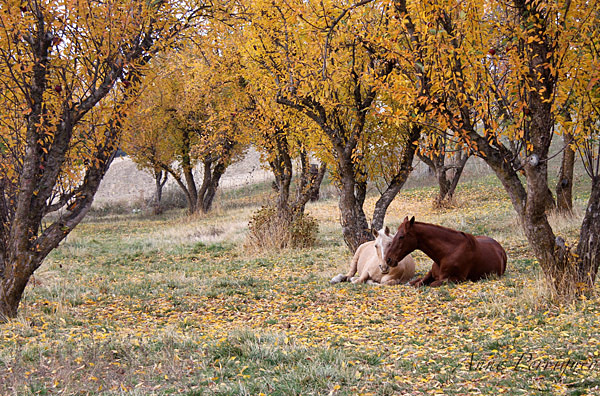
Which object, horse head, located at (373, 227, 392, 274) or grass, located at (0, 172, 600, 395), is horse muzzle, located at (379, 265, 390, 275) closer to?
horse head, located at (373, 227, 392, 274)

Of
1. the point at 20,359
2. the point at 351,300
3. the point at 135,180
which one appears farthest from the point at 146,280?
the point at 135,180

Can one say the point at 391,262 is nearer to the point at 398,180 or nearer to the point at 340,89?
the point at 398,180

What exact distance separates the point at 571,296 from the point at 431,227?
8.60 feet

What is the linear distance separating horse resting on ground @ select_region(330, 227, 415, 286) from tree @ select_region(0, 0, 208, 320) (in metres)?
4.42

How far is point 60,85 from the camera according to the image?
736 centimetres

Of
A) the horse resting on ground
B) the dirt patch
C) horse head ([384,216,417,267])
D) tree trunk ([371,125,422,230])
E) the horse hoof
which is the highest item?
the dirt patch

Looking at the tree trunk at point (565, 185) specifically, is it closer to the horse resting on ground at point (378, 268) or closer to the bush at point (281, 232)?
the bush at point (281, 232)

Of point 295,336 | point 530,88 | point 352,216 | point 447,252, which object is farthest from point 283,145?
point 295,336

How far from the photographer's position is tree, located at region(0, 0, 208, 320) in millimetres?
7320

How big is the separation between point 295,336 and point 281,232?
30.0 ft

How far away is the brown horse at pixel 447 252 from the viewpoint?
8.59 metres

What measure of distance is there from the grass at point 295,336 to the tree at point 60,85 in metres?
1.17

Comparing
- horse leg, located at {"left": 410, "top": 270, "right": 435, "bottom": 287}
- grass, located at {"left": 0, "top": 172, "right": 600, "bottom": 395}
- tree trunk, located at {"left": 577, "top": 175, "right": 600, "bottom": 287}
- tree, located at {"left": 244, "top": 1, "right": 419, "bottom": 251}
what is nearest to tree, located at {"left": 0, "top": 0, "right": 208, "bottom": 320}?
grass, located at {"left": 0, "top": 172, "right": 600, "bottom": 395}

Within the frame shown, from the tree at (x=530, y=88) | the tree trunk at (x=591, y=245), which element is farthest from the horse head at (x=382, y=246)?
the tree trunk at (x=591, y=245)
